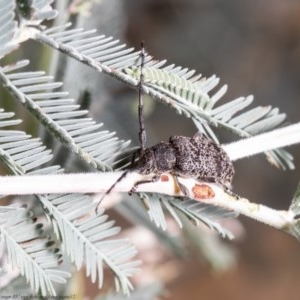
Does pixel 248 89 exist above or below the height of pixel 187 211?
above

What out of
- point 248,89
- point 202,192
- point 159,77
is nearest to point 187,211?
point 202,192

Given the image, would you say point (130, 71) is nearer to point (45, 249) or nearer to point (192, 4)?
point (45, 249)

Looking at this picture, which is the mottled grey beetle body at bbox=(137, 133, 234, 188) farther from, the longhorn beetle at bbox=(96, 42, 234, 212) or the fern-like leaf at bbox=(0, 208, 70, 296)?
the fern-like leaf at bbox=(0, 208, 70, 296)

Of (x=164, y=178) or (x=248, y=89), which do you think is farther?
(x=248, y=89)

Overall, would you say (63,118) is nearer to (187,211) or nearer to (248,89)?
(187,211)

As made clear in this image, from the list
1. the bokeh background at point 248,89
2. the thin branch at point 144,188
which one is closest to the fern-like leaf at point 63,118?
the thin branch at point 144,188

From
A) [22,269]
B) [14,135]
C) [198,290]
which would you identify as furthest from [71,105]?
[198,290]
